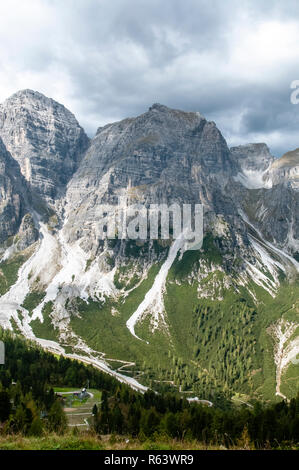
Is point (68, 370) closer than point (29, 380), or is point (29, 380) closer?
point (29, 380)

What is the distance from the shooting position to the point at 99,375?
159125mm

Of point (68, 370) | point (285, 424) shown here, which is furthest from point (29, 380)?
point (285, 424)

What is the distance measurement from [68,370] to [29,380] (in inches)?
1211

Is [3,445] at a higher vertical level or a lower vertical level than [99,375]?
higher

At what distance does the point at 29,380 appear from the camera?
387 feet

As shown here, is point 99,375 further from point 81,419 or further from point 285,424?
point 285,424
